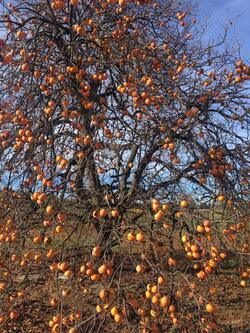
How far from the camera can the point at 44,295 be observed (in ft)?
21.7

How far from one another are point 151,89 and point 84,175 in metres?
1.30

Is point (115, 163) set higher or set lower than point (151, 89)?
lower

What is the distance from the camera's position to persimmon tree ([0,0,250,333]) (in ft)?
11.1

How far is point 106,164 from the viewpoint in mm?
4941

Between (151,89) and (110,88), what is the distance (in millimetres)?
1261

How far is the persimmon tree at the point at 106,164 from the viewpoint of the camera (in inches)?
133

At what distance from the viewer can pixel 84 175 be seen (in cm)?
456

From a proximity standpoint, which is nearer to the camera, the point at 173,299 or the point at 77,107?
the point at 173,299

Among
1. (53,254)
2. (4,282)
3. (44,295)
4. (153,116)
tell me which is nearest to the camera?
(53,254)

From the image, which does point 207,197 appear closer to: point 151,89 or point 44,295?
point 151,89

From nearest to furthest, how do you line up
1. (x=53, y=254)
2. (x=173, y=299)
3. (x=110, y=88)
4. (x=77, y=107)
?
(x=173, y=299) → (x=53, y=254) → (x=77, y=107) → (x=110, y=88)

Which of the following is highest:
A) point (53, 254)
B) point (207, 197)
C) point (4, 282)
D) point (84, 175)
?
point (84, 175)

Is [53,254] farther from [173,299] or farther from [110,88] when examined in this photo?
[110,88]

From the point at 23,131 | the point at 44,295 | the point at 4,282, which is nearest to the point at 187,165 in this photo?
the point at 23,131
